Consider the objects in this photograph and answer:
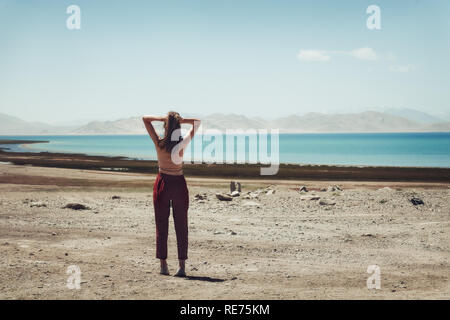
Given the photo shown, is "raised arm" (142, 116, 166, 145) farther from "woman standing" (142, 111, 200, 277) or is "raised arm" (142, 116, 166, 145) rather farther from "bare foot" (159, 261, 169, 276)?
"bare foot" (159, 261, 169, 276)

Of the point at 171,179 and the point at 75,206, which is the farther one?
the point at 75,206

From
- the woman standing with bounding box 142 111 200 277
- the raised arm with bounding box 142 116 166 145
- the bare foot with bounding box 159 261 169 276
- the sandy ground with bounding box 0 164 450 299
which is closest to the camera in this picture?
the sandy ground with bounding box 0 164 450 299

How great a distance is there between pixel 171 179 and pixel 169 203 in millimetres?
403

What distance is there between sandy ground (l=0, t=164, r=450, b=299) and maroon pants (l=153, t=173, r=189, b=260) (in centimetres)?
60

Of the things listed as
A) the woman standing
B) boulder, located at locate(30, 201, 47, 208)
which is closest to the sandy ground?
boulder, located at locate(30, 201, 47, 208)

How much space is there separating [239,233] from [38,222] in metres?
5.52

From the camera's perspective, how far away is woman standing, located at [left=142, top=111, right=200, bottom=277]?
6.29 meters

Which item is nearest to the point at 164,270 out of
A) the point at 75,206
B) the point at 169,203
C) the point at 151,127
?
Result: the point at 169,203

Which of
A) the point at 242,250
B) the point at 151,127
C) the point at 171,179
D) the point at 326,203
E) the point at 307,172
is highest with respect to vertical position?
the point at 151,127

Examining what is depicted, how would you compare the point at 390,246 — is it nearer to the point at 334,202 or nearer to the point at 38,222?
the point at 334,202

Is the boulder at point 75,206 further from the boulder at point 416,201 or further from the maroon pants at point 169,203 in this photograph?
the boulder at point 416,201

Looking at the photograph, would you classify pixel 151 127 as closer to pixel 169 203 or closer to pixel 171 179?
pixel 171 179

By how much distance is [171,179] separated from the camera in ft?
20.9

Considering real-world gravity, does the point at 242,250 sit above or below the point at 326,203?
below
